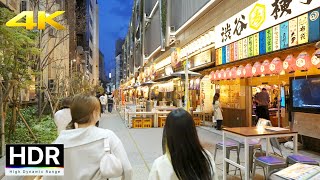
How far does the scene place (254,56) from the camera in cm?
1046

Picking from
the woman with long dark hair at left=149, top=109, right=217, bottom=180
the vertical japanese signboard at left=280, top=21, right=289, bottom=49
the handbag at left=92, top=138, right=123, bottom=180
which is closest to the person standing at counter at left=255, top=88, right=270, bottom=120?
the vertical japanese signboard at left=280, top=21, right=289, bottom=49

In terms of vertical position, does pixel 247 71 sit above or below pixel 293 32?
below

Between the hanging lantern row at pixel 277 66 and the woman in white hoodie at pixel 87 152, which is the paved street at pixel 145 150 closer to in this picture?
the hanging lantern row at pixel 277 66

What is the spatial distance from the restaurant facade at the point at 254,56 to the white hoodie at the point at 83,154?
6.53 metres

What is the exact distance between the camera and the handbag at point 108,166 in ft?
8.13

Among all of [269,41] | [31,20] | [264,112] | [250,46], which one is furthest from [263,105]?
[31,20]

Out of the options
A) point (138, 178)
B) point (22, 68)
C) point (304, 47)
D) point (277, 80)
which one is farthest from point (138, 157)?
point (277, 80)

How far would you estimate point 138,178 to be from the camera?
265 inches

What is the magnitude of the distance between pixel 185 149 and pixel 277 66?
759 cm

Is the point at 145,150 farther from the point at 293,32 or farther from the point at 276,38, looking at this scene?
the point at 293,32

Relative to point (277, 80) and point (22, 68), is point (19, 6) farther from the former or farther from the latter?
point (277, 80)

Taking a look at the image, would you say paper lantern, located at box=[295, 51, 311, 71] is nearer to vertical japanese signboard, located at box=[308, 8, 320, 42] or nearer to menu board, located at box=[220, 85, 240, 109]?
vertical japanese signboard, located at box=[308, 8, 320, 42]

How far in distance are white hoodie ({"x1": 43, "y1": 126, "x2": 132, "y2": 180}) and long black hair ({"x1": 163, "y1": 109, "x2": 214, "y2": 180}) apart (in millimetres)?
540

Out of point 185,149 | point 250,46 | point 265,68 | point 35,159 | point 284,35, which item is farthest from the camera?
point 250,46
